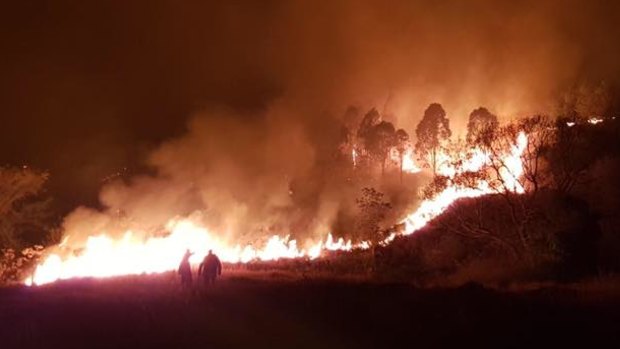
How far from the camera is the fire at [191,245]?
37188mm

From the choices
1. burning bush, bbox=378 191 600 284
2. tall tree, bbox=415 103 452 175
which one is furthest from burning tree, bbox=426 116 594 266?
tall tree, bbox=415 103 452 175

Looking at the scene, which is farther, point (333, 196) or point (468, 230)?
point (333, 196)

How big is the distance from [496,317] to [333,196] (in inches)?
1956

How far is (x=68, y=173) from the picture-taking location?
7988cm

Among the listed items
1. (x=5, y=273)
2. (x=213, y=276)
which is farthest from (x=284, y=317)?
(x=5, y=273)

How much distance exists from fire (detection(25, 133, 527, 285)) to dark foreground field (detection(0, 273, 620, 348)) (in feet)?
52.1

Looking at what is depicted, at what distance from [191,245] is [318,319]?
3258cm

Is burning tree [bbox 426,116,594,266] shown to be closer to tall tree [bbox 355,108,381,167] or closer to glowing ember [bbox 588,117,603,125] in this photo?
glowing ember [bbox 588,117,603,125]

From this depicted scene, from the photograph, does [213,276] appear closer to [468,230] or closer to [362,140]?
[468,230]

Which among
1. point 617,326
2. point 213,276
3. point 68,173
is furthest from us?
point 68,173

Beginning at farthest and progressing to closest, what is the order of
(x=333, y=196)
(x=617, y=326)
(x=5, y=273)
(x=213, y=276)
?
(x=333, y=196)
(x=5, y=273)
(x=213, y=276)
(x=617, y=326)

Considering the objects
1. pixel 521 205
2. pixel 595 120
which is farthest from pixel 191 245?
pixel 595 120

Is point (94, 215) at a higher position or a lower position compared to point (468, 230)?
higher

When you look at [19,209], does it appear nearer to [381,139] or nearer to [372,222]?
[372,222]
